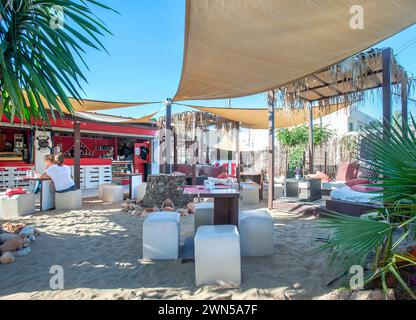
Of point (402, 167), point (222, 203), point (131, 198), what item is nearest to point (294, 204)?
point (222, 203)

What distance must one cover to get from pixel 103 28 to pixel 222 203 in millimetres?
2564

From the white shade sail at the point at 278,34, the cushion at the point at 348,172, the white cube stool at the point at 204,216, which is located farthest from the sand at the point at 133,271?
the cushion at the point at 348,172

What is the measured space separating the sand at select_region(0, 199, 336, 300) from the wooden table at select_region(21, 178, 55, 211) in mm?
1849

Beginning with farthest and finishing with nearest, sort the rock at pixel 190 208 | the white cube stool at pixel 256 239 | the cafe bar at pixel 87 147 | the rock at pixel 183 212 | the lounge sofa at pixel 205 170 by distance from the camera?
the lounge sofa at pixel 205 170 < the cafe bar at pixel 87 147 < the rock at pixel 190 208 < the rock at pixel 183 212 < the white cube stool at pixel 256 239

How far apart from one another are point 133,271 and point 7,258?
4.97ft

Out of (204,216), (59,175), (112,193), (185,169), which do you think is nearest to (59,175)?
(59,175)

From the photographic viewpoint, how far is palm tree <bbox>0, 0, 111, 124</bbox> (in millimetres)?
2678

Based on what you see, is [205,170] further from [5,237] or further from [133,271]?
[133,271]

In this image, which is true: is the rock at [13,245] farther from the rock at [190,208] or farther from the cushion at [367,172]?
the cushion at [367,172]

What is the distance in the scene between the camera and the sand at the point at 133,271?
2205 mm

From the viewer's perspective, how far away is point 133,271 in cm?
267

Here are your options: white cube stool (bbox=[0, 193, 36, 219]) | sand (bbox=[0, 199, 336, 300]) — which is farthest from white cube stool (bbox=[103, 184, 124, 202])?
sand (bbox=[0, 199, 336, 300])

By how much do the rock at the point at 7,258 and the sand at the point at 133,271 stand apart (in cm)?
8

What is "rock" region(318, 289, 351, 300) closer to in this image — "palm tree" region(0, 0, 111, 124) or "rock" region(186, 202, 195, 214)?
"palm tree" region(0, 0, 111, 124)
